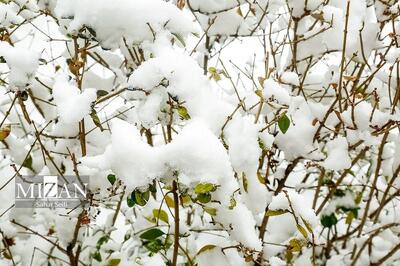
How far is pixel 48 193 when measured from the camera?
5.51ft

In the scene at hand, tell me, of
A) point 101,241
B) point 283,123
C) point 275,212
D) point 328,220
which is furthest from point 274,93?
point 101,241

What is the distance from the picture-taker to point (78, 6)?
1.02 meters

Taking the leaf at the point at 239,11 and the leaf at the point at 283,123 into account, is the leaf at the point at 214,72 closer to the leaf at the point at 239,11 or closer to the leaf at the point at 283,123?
the leaf at the point at 283,123

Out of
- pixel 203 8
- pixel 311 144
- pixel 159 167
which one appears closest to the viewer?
pixel 159 167

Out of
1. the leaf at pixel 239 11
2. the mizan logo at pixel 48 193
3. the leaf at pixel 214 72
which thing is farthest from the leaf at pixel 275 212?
the leaf at pixel 239 11

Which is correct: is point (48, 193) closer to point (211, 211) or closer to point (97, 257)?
point (97, 257)

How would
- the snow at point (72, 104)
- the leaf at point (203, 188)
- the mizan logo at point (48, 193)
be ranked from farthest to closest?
the mizan logo at point (48, 193)
the snow at point (72, 104)
the leaf at point (203, 188)

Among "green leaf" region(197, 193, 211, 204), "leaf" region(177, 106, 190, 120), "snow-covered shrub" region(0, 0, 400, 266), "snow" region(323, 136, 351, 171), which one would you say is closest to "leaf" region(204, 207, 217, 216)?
"snow-covered shrub" region(0, 0, 400, 266)

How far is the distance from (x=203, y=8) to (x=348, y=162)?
751 mm

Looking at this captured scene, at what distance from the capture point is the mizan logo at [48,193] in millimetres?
1506

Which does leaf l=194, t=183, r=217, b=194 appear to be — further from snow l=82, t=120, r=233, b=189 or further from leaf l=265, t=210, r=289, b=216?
leaf l=265, t=210, r=289, b=216

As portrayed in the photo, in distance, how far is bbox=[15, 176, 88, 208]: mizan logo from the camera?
4.94ft

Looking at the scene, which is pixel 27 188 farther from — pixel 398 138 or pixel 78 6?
pixel 398 138

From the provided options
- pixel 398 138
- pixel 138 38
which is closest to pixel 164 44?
pixel 138 38
